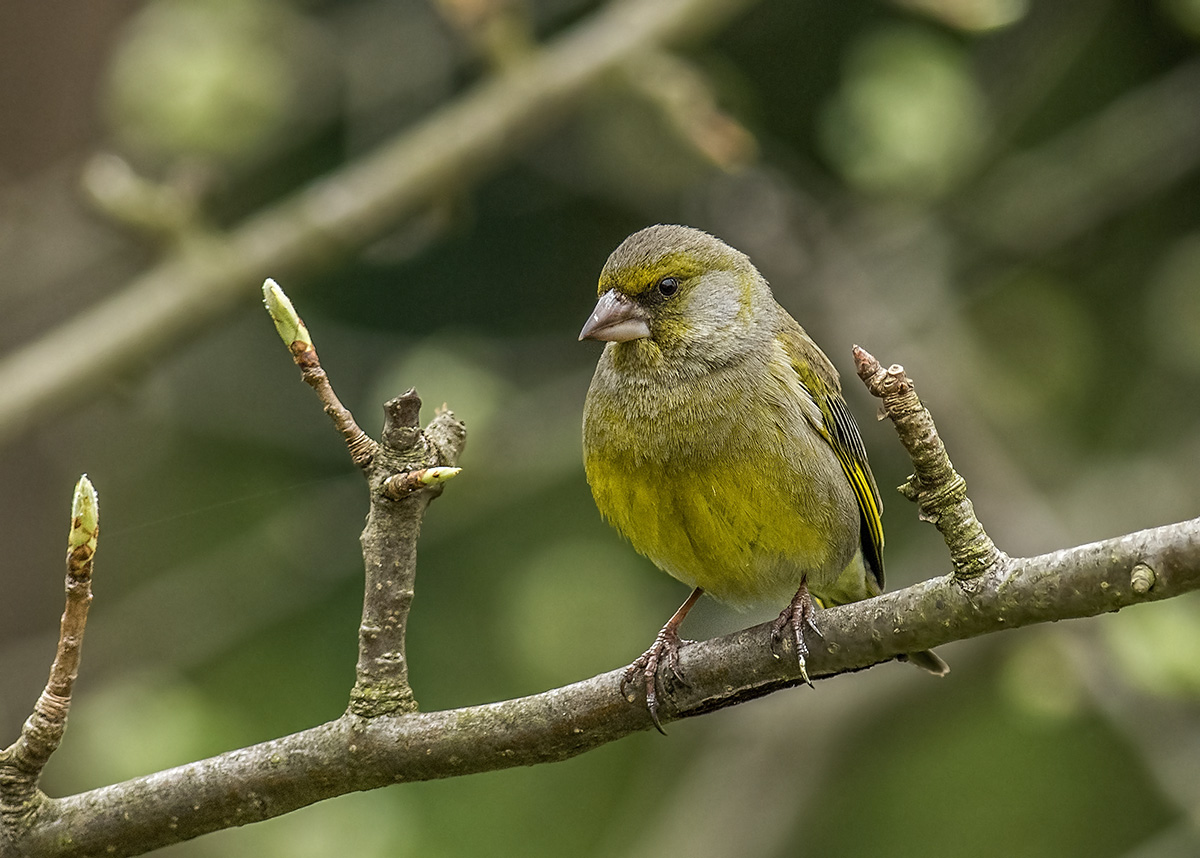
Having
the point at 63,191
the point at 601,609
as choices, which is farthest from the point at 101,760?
the point at 63,191

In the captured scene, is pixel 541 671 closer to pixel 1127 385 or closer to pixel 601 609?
pixel 601 609

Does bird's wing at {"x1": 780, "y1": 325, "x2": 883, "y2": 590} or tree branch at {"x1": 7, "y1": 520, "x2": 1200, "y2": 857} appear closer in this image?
tree branch at {"x1": 7, "y1": 520, "x2": 1200, "y2": 857}

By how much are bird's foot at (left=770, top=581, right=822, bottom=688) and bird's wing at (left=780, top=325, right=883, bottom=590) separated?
921 millimetres

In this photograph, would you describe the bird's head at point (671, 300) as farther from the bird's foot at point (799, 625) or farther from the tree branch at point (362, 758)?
the tree branch at point (362, 758)

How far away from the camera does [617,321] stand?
434 centimetres

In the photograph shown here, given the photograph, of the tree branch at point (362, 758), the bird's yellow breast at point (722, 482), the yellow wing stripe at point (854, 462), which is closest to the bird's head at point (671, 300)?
the bird's yellow breast at point (722, 482)

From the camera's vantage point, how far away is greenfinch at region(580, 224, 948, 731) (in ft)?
13.1

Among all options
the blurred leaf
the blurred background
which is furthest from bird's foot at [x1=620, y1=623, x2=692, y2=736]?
the blurred leaf

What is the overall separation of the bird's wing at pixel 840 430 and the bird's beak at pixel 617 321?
1.57ft

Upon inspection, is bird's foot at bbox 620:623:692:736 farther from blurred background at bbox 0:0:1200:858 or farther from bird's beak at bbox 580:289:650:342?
blurred background at bbox 0:0:1200:858

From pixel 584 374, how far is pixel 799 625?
378 cm

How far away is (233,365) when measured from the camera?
24.7 ft

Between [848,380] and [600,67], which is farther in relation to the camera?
[848,380]

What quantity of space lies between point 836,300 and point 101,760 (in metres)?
3.79
